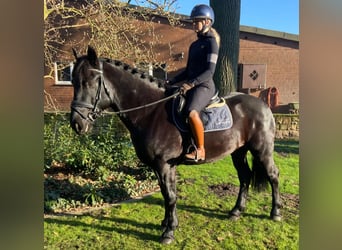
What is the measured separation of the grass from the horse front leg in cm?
12

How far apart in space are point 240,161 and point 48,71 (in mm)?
4508

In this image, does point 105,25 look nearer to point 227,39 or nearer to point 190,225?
point 227,39

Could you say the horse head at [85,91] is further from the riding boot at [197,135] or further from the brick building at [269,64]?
the brick building at [269,64]

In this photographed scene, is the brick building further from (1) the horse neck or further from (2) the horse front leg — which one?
(2) the horse front leg

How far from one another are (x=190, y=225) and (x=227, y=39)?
145 inches

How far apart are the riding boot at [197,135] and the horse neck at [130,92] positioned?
488 mm

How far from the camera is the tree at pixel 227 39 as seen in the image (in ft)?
18.3

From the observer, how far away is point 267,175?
3.83 metres

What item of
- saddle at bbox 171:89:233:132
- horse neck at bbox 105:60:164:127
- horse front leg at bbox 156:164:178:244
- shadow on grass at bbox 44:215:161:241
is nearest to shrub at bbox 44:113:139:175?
shadow on grass at bbox 44:215:161:241

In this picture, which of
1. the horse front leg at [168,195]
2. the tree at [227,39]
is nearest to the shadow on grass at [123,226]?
the horse front leg at [168,195]
